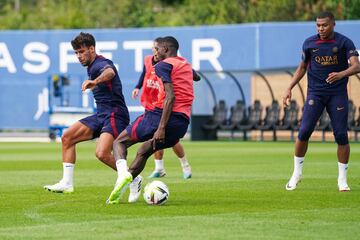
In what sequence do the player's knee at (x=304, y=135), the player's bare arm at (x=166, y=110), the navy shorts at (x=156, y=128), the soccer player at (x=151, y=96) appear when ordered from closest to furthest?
the player's bare arm at (x=166, y=110) < the navy shorts at (x=156, y=128) < the soccer player at (x=151, y=96) < the player's knee at (x=304, y=135)

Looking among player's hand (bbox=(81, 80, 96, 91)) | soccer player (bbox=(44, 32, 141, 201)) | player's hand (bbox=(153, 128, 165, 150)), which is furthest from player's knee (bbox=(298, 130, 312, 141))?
player's hand (bbox=(81, 80, 96, 91))

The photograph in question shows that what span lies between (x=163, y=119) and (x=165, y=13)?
2652 inches

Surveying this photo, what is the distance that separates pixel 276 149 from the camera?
33688mm

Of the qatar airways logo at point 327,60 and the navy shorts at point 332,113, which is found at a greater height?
the qatar airways logo at point 327,60

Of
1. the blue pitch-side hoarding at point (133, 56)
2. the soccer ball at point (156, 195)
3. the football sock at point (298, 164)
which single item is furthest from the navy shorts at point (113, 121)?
the blue pitch-side hoarding at point (133, 56)

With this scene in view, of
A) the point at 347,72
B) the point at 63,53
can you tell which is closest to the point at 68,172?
the point at 347,72

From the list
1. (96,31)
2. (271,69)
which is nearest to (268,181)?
(271,69)

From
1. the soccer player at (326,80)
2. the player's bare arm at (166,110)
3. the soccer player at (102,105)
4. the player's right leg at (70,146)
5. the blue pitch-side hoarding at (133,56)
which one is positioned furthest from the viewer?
the blue pitch-side hoarding at (133,56)

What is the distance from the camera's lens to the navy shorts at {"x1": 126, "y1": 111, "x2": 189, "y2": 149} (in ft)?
46.4

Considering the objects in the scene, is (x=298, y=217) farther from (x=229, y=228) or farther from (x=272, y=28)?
(x=272, y=28)

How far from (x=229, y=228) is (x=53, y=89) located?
35626mm

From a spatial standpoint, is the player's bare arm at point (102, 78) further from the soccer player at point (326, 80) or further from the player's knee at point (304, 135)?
the player's knee at point (304, 135)

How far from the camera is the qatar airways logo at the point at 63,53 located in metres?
46.7

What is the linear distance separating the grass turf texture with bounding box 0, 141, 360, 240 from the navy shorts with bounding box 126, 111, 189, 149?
2.66ft
